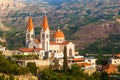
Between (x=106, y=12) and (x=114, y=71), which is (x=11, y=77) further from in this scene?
(x=106, y=12)

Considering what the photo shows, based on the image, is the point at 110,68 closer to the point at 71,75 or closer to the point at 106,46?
the point at 71,75

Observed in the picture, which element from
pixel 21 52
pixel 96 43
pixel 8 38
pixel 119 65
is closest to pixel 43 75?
pixel 21 52

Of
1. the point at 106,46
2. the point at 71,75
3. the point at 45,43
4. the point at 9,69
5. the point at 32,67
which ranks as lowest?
the point at 106,46

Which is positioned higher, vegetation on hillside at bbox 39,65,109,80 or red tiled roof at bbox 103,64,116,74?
vegetation on hillside at bbox 39,65,109,80

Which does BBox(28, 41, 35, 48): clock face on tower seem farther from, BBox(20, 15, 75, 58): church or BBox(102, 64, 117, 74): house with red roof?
BBox(102, 64, 117, 74): house with red roof

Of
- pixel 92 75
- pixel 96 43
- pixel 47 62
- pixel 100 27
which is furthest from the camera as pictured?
pixel 100 27

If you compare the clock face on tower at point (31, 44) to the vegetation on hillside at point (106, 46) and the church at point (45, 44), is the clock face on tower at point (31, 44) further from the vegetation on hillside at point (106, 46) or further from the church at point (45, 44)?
the vegetation on hillside at point (106, 46)

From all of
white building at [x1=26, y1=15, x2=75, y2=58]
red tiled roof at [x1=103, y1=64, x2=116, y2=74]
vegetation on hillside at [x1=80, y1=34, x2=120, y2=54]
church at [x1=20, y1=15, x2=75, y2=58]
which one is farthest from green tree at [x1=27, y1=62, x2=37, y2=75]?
vegetation on hillside at [x1=80, y1=34, x2=120, y2=54]

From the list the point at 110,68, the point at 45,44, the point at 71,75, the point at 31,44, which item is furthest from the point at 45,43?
the point at 71,75

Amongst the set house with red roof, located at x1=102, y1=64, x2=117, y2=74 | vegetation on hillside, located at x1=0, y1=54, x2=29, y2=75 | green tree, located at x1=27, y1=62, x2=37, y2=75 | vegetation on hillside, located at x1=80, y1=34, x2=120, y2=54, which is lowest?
vegetation on hillside, located at x1=80, y1=34, x2=120, y2=54

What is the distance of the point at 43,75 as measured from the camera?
186 ft

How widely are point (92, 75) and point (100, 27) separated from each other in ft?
293

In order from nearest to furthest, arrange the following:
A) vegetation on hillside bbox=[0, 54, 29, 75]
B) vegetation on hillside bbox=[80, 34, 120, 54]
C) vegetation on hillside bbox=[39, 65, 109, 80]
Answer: vegetation on hillside bbox=[0, 54, 29, 75] < vegetation on hillside bbox=[39, 65, 109, 80] < vegetation on hillside bbox=[80, 34, 120, 54]

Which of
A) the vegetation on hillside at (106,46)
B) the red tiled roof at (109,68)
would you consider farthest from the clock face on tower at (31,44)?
the vegetation on hillside at (106,46)
